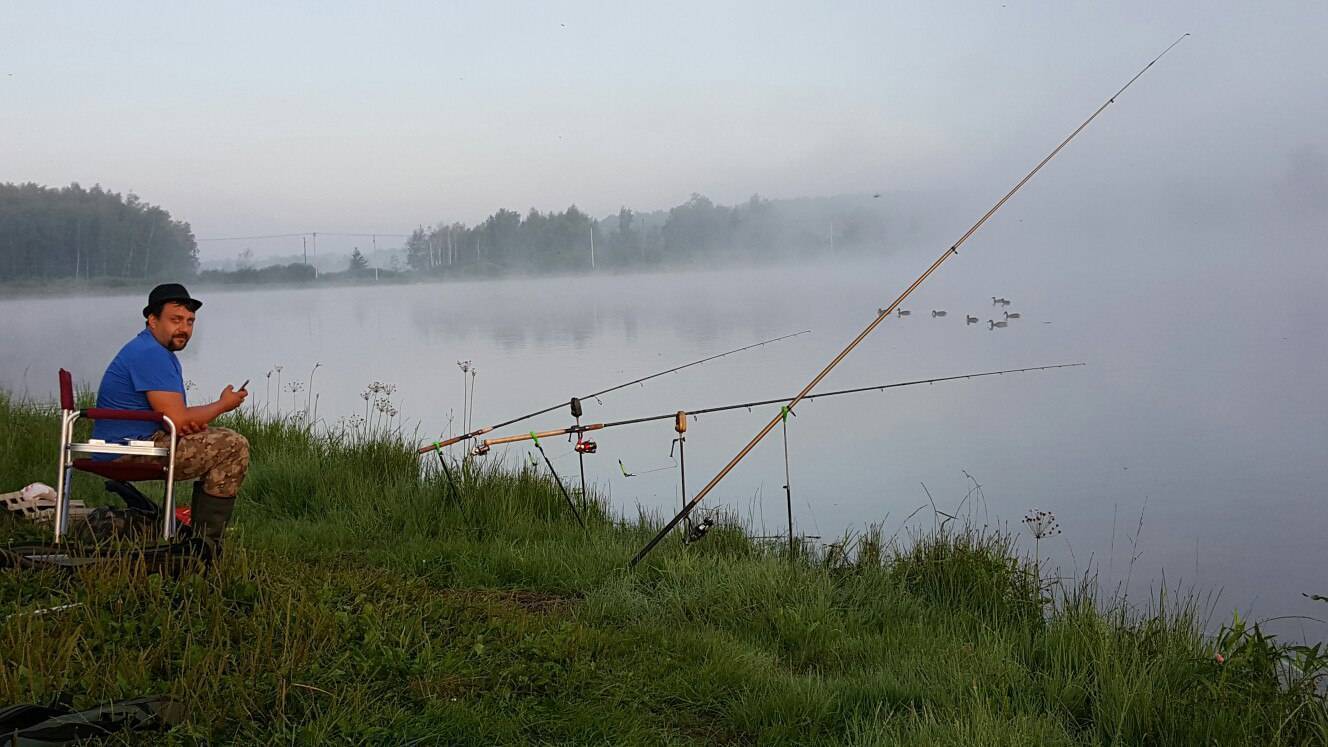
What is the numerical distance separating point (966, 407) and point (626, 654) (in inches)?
413

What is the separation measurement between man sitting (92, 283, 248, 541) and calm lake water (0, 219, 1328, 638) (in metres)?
3.64

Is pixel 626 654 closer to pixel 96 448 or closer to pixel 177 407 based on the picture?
pixel 177 407

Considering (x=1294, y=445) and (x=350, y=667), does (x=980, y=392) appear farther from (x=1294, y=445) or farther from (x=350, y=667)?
(x=350, y=667)

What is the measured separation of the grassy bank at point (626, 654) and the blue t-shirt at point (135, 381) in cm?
70

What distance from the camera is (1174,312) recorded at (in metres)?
26.2

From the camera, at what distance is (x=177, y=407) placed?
14.4 ft

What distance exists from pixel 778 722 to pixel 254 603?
5.94 feet

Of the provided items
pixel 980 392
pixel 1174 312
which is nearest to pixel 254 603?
pixel 980 392

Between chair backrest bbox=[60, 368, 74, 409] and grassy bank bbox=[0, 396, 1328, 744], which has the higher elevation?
chair backrest bbox=[60, 368, 74, 409]

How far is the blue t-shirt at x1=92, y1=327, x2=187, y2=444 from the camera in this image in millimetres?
4453

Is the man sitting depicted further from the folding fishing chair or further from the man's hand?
the folding fishing chair

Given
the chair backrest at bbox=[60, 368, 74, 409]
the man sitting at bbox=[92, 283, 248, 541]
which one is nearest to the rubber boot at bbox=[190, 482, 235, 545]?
the man sitting at bbox=[92, 283, 248, 541]

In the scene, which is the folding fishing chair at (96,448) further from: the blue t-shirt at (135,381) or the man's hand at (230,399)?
the man's hand at (230,399)

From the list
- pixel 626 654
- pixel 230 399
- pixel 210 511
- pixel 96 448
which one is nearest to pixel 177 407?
pixel 230 399
